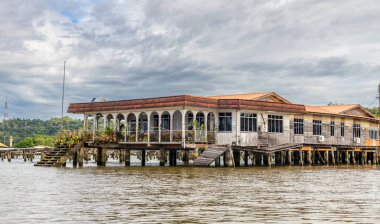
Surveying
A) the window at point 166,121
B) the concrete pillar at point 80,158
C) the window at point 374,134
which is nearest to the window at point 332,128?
the window at point 374,134

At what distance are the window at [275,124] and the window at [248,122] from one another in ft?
6.47

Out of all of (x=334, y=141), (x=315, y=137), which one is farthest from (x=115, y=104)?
(x=334, y=141)

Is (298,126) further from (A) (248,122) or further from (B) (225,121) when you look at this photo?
(B) (225,121)

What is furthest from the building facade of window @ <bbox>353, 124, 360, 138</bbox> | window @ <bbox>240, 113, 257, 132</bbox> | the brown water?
the brown water

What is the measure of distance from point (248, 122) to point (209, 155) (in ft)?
21.6

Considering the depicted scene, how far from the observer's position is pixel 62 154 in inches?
1618

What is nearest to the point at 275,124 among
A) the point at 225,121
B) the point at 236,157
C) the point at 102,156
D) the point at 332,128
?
the point at 236,157

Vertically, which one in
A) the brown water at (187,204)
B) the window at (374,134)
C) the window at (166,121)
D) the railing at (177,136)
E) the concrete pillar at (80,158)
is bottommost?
the brown water at (187,204)

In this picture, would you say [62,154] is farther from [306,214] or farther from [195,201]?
[306,214]

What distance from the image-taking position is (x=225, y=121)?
42.8 metres

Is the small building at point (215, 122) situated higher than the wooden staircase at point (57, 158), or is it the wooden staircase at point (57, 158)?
the small building at point (215, 122)

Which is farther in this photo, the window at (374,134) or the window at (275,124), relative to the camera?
the window at (374,134)

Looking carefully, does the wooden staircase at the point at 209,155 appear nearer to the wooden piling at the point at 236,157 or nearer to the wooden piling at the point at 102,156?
the wooden piling at the point at 236,157

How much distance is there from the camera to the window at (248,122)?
4288 centimetres
